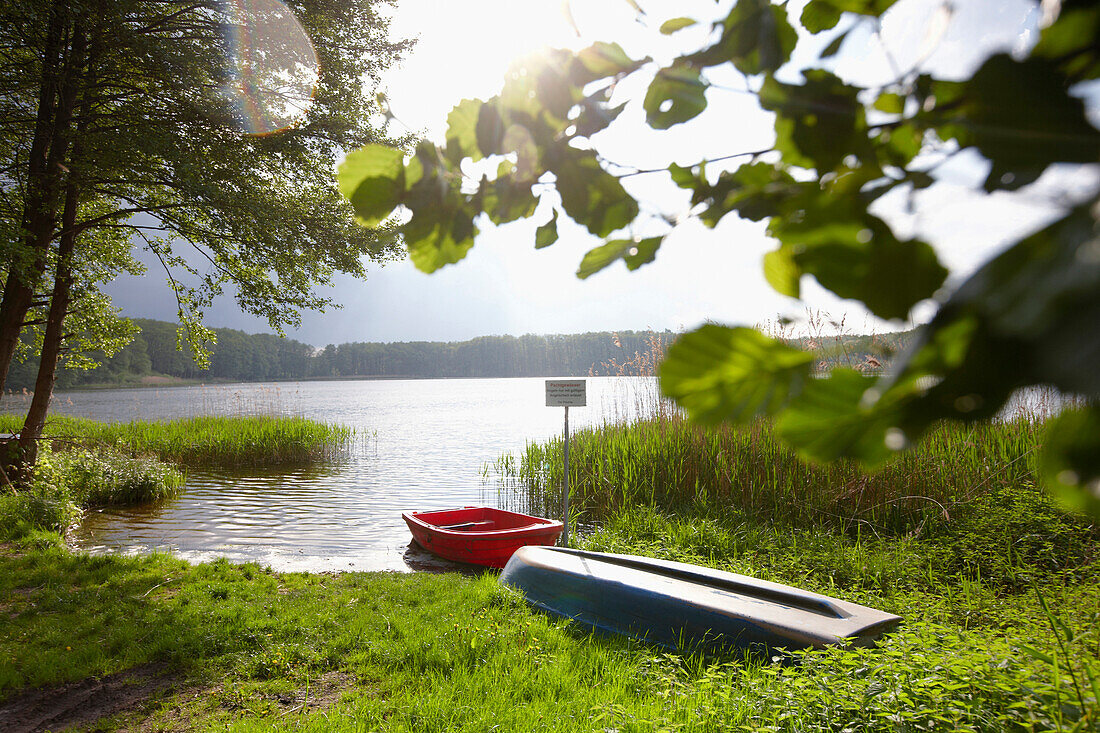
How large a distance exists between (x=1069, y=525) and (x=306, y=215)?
12215 mm

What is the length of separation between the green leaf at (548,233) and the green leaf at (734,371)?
0.43 metres

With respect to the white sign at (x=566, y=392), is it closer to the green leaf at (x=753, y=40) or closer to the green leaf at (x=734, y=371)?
the green leaf at (x=753, y=40)

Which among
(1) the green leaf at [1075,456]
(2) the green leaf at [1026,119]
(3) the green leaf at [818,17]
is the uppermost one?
(3) the green leaf at [818,17]

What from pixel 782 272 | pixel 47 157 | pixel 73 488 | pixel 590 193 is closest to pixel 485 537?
pixel 590 193

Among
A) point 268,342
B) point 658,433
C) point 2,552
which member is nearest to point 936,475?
point 658,433

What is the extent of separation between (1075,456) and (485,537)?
8937mm

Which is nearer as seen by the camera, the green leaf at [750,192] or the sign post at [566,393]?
the green leaf at [750,192]

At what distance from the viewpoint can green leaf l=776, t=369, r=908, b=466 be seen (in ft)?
1.13

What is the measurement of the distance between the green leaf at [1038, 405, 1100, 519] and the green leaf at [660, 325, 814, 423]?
0.40 ft

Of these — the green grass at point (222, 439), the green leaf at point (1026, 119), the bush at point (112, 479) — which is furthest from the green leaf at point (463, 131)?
the green grass at point (222, 439)

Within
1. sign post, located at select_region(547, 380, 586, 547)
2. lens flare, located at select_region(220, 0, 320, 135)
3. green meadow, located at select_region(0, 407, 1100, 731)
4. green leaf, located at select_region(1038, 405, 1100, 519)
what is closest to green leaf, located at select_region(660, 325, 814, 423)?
green leaf, located at select_region(1038, 405, 1100, 519)

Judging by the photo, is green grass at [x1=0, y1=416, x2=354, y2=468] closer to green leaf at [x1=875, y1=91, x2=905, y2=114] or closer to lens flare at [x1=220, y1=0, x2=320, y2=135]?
lens flare at [x1=220, y1=0, x2=320, y2=135]

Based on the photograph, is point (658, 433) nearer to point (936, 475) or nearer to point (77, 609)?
point (936, 475)

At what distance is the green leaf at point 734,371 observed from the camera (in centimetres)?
37
